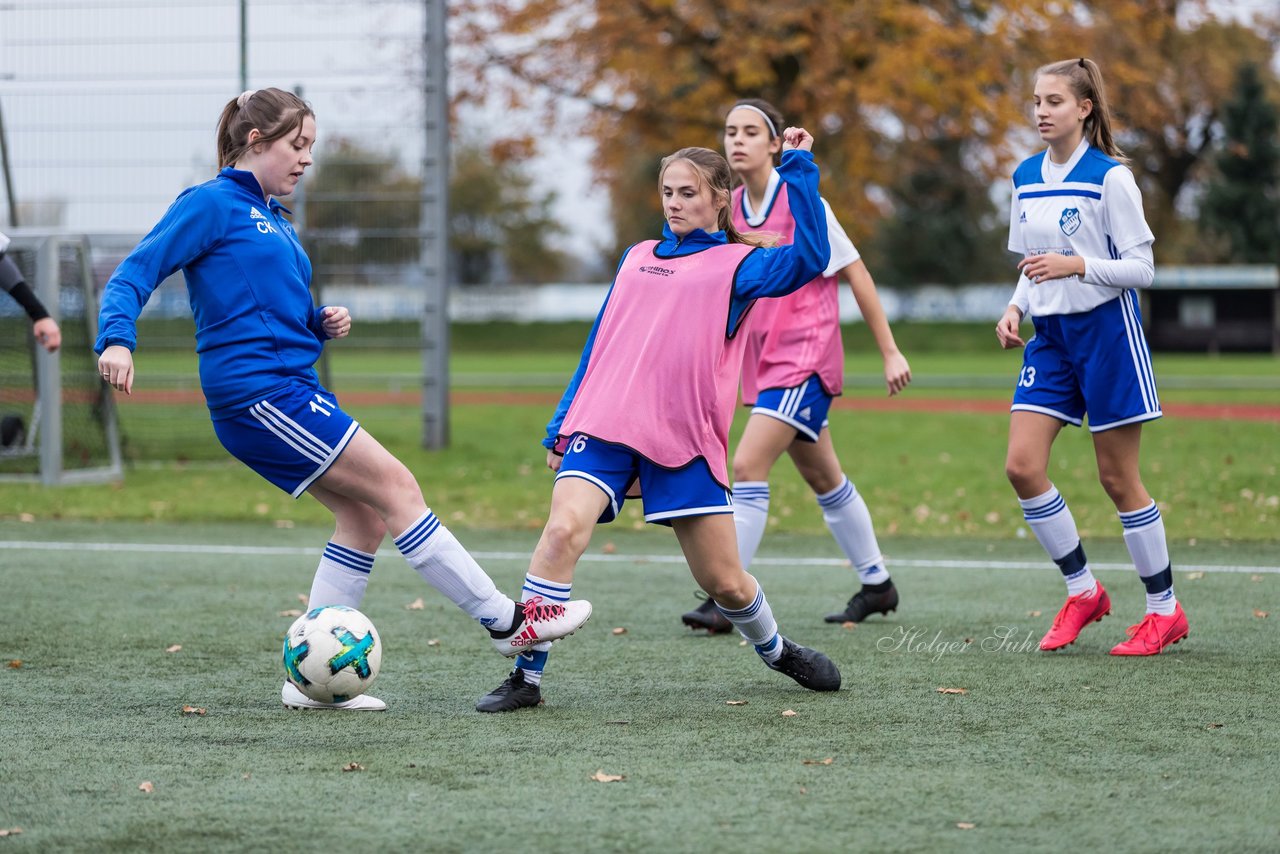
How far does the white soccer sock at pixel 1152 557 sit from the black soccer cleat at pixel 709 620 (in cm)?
166

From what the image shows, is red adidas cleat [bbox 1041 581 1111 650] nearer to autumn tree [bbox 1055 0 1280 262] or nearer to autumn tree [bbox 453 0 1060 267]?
autumn tree [bbox 453 0 1060 267]

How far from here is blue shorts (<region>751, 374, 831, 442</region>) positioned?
6.58 metres

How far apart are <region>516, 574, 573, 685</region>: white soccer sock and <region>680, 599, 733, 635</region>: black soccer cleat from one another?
162 cm

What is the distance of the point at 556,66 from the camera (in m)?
23.6

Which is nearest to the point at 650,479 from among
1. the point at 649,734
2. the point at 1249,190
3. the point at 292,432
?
the point at 649,734

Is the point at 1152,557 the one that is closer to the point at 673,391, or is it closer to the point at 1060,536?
the point at 1060,536

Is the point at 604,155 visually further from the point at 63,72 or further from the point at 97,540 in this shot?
the point at 97,540

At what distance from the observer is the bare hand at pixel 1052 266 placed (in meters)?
5.46

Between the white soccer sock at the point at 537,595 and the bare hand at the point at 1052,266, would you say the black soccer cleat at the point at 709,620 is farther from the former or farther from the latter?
the bare hand at the point at 1052,266

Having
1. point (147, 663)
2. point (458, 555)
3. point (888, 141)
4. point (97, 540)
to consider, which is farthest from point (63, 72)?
point (888, 141)

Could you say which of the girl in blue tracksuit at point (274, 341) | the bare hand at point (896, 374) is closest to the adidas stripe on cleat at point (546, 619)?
the girl in blue tracksuit at point (274, 341)

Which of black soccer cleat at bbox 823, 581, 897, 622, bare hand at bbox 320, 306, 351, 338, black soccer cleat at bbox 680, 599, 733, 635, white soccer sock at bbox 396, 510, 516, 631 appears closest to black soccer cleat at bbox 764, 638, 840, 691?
white soccer sock at bbox 396, 510, 516, 631

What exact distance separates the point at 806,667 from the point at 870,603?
1738 mm

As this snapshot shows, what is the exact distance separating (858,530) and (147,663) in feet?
10.0
